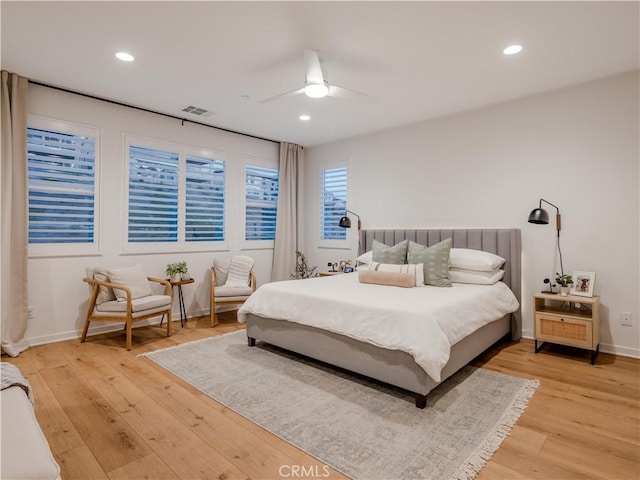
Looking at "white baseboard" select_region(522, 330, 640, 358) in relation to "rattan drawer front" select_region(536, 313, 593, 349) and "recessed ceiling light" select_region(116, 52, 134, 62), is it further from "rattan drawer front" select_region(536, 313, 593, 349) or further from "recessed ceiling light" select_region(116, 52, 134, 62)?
"recessed ceiling light" select_region(116, 52, 134, 62)

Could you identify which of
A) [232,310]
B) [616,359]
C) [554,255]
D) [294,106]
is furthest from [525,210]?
[232,310]

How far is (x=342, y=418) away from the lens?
231 cm

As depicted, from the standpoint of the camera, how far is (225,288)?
472cm

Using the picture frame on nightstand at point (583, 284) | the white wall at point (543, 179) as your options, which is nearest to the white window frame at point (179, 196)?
the white wall at point (543, 179)

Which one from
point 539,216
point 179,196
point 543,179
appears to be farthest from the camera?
point 179,196

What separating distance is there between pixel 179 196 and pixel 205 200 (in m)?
0.41

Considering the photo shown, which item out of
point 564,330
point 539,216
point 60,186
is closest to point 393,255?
point 539,216

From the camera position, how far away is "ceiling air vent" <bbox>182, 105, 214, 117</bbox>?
444cm

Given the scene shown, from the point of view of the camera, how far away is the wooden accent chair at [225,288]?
4.63m

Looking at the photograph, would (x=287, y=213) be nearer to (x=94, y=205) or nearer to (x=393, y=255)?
(x=393, y=255)

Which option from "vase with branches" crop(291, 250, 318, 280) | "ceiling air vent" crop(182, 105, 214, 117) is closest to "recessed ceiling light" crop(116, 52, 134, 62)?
"ceiling air vent" crop(182, 105, 214, 117)

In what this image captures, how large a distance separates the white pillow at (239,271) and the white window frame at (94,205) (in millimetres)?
1668

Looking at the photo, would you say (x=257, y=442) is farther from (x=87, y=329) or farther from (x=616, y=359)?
(x=616, y=359)

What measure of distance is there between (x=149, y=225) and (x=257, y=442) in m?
3.43
